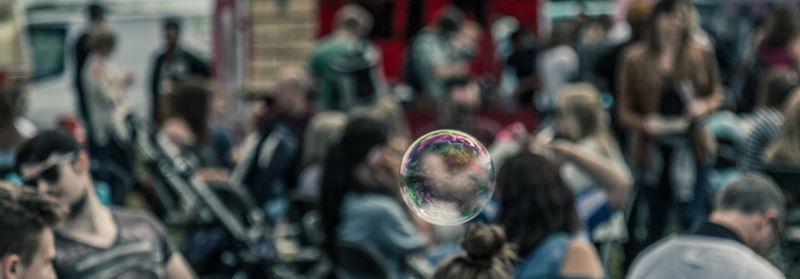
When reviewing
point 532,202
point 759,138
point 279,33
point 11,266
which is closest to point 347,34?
point 279,33

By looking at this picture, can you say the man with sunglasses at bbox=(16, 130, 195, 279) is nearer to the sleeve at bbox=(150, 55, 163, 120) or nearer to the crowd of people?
the crowd of people

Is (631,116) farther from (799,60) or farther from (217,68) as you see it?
(217,68)

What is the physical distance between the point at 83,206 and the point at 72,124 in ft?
13.3

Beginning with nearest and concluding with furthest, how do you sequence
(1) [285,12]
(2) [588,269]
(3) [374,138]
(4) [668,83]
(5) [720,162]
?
(2) [588,269] → (3) [374,138] → (4) [668,83] → (5) [720,162] → (1) [285,12]

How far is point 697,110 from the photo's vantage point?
621cm

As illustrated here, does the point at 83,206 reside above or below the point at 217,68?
above

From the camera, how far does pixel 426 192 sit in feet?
12.7

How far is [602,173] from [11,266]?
3.08 meters

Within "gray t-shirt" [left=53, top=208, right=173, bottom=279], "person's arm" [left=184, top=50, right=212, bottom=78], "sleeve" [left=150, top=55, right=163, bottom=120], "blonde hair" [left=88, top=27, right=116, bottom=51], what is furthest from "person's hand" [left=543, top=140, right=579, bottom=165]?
"person's arm" [left=184, top=50, right=212, bottom=78]

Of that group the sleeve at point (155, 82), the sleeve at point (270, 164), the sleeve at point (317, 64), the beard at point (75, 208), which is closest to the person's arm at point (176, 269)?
the beard at point (75, 208)

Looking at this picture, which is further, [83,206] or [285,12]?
[285,12]

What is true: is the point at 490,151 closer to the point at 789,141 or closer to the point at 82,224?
the point at 789,141

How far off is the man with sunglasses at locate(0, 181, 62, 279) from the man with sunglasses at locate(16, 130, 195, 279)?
0.39 meters

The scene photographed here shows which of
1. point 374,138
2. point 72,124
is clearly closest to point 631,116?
point 374,138
